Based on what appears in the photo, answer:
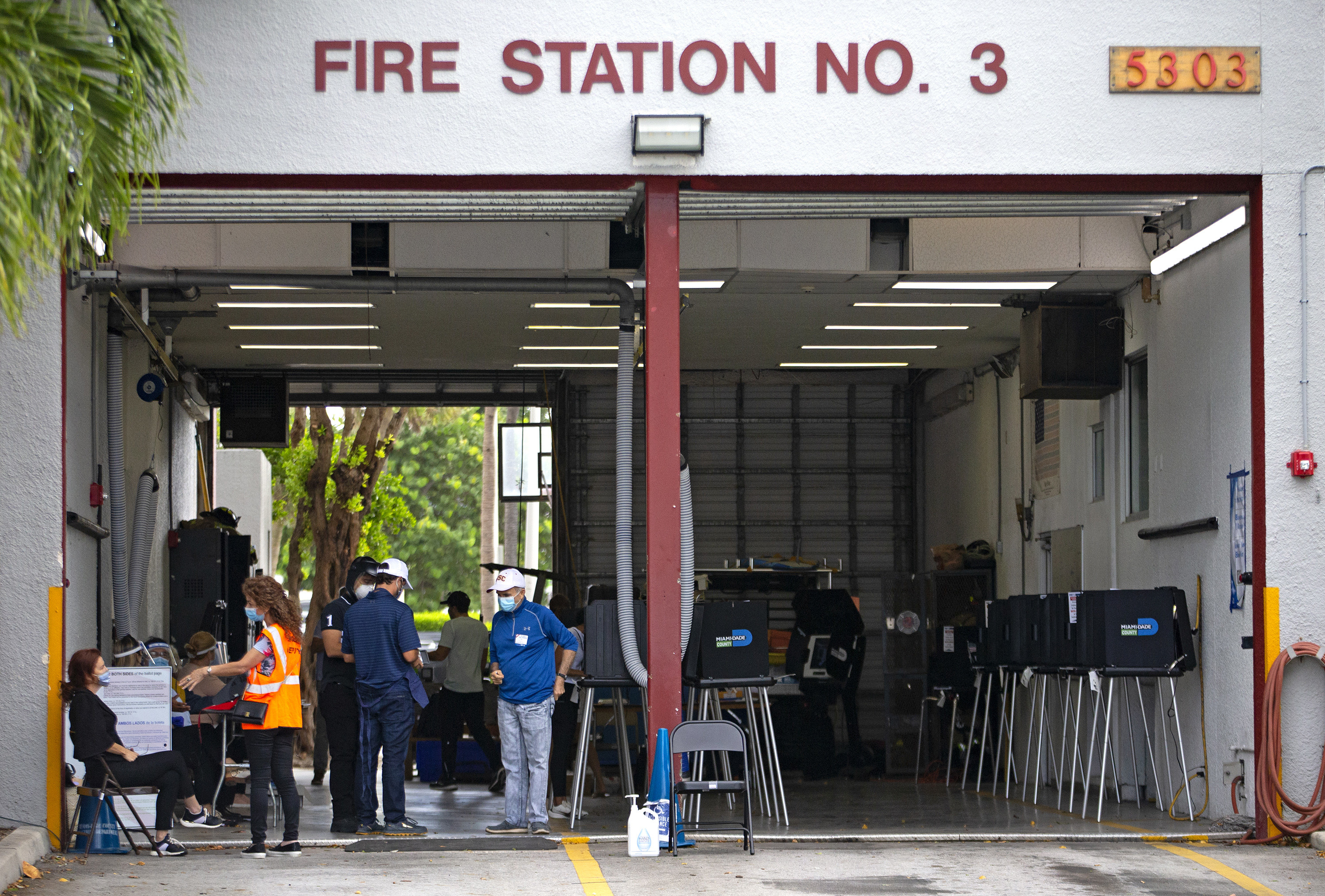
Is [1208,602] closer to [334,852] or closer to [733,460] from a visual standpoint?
[334,852]

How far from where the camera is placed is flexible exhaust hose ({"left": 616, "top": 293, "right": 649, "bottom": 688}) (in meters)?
9.91

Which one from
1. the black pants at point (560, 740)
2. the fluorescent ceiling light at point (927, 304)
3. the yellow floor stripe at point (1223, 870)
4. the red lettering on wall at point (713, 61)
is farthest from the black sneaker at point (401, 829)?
the fluorescent ceiling light at point (927, 304)

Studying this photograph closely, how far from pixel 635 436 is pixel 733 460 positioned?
2.21 m

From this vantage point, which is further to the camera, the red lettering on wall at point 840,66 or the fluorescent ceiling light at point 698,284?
the fluorescent ceiling light at point 698,284

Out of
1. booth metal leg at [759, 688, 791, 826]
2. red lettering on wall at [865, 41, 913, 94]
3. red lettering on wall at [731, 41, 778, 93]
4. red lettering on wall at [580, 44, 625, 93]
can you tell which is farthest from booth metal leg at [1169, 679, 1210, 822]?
red lettering on wall at [580, 44, 625, 93]

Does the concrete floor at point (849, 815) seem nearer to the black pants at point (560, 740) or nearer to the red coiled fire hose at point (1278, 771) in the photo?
the black pants at point (560, 740)

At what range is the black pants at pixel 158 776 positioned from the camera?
9.09 meters

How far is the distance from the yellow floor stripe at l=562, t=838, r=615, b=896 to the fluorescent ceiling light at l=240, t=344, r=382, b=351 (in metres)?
8.05

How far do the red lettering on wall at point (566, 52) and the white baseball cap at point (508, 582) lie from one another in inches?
122

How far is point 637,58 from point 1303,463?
4700 millimetres

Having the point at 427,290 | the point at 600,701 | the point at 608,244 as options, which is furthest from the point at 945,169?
the point at 600,701

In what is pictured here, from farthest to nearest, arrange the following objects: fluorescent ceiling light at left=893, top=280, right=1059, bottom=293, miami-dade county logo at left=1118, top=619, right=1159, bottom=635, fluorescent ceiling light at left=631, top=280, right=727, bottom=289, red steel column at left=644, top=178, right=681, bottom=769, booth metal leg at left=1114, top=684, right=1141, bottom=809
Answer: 1. fluorescent ceiling light at left=893, top=280, right=1059, bottom=293
2. fluorescent ceiling light at left=631, top=280, right=727, bottom=289
3. booth metal leg at left=1114, top=684, right=1141, bottom=809
4. miami-dade county logo at left=1118, top=619, right=1159, bottom=635
5. red steel column at left=644, top=178, right=681, bottom=769

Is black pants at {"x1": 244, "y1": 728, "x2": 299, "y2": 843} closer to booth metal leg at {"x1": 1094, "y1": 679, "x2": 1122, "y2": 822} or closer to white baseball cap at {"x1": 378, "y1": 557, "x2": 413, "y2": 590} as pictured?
white baseball cap at {"x1": 378, "y1": 557, "x2": 413, "y2": 590}

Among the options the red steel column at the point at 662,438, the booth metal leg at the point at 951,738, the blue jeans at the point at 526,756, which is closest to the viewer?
the red steel column at the point at 662,438
